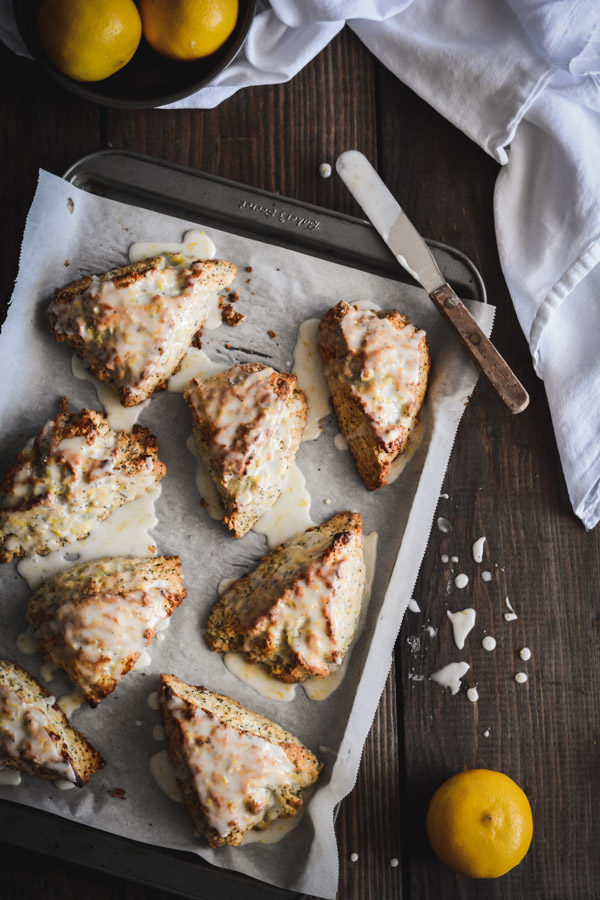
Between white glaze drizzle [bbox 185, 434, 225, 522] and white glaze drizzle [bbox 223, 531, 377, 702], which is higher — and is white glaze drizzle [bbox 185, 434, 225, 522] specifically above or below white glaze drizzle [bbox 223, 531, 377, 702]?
above

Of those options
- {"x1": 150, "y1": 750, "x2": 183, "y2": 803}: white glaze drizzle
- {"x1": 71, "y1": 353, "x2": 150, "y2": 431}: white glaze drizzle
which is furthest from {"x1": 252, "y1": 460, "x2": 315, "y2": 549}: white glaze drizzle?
{"x1": 150, "y1": 750, "x2": 183, "y2": 803}: white glaze drizzle

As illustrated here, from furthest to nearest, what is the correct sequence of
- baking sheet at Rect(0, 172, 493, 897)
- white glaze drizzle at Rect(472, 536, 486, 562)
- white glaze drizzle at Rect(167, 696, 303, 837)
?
white glaze drizzle at Rect(472, 536, 486, 562), baking sheet at Rect(0, 172, 493, 897), white glaze drizzle at Rect(167, 696, 303, 837)

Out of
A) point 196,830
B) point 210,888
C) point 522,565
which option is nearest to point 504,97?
point 522,565

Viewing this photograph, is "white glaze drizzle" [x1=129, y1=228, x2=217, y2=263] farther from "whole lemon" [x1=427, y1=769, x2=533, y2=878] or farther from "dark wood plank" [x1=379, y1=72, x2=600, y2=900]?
"whole lemon" [x1=427, y1=769, x2=533, y2=878]

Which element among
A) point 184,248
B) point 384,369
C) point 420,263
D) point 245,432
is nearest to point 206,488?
point 245,432


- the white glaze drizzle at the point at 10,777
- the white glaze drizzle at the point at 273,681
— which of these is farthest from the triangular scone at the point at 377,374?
the white glaze drizzle at the point at 10,777

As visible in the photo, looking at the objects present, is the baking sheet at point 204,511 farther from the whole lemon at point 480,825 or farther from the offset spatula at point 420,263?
the whole lemon at point 480,825
